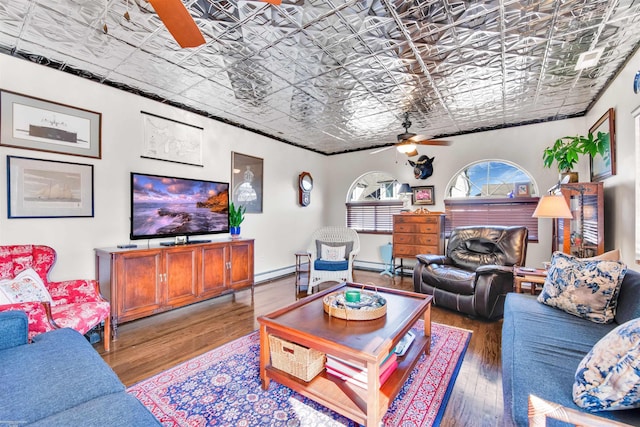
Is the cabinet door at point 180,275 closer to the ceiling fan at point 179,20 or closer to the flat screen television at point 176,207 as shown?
the flat screen television at point 176,207

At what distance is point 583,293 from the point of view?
2080 mm

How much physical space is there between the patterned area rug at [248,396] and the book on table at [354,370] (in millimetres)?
204

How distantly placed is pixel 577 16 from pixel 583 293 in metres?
1.99

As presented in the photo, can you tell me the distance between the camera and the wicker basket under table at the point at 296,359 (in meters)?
1.77

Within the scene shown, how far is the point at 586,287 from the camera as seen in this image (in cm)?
208

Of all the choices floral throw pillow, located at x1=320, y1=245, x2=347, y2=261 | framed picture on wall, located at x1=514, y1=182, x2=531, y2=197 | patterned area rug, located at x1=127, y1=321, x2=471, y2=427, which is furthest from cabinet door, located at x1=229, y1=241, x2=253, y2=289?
framed picture on wall, located at x1=514, y1=182, x2=531, y2=197

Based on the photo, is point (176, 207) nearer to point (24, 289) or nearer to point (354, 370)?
point (24, 289)

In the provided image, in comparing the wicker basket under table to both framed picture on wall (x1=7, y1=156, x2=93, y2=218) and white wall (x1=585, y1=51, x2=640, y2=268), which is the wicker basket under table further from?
white wall (x1=585, y1=51, x2=640, y2=268)

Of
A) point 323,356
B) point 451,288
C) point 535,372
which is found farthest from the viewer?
point 451,288

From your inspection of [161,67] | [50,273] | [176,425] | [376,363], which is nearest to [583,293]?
[376,363]

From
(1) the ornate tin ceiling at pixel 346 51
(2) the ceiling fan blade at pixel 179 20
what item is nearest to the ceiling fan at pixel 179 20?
(2) the ceiling fan blade at pixel 179 20

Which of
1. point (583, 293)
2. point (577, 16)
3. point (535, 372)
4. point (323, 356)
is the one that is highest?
point (577, 16)

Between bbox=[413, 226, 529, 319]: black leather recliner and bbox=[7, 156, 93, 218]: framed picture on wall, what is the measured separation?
3979 mm

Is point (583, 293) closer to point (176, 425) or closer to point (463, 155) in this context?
point (176, 425)
